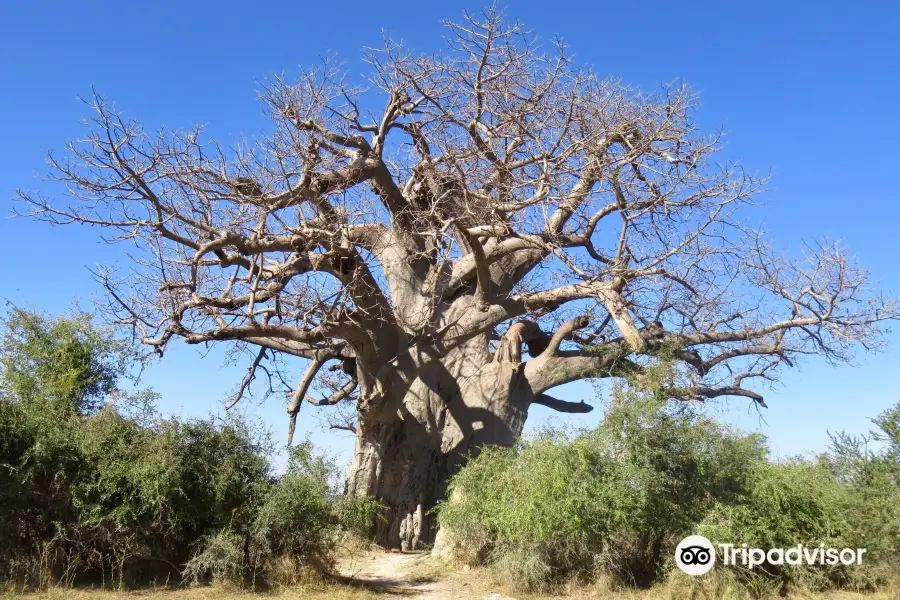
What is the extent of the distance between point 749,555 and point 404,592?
375cm

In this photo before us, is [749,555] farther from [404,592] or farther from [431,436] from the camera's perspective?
[431,436]

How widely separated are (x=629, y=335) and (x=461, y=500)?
2.99m

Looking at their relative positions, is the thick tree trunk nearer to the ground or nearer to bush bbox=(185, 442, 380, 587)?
the ground

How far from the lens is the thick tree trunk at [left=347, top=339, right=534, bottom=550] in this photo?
11.9 m

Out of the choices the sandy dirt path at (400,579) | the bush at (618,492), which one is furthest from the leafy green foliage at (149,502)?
the bush at (618,492)

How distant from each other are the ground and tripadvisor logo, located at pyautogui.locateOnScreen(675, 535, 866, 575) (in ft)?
1.02

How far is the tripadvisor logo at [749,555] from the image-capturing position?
24.5 ft

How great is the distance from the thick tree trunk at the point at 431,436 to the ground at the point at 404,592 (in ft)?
8.19

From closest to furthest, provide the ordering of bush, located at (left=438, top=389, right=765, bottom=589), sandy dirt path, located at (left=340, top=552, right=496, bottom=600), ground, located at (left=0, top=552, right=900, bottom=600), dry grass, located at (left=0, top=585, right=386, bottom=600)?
dry grass, located at (left=0, top=585, right=386, bottom=600) < ground, located at (left=0, top=552, right=900, bottom=600) < bush, located at (left=438, top=389, right=765, bottom=589) < sandy dirt path, located at (left=340, top=552, right=496, bottom=600)

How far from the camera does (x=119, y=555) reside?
7863 millimetres

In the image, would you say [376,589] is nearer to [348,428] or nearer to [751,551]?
[751,551]

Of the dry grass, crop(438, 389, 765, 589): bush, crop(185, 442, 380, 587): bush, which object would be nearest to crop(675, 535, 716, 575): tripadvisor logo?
crop(438, 389, 765, 589): bush

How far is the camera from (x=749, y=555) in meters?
7.55

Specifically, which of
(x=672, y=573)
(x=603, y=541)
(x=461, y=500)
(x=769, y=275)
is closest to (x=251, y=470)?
(x=461, y=500)
